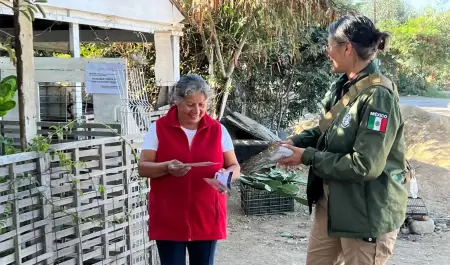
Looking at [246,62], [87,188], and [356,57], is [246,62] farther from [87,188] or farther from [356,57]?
[356,57]

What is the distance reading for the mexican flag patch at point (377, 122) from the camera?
217 centimetres

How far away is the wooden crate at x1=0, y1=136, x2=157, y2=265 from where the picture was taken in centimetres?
280

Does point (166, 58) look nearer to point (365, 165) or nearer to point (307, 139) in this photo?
point (307, 139)

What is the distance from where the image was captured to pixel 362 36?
7.51 feet

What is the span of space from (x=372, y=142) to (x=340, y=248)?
25.9 inches

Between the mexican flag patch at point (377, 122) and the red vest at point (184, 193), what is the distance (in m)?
0.83

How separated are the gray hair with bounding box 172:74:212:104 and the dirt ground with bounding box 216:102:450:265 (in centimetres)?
265

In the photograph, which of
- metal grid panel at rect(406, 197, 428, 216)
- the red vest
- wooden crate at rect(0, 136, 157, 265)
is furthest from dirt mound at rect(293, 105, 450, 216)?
the red vest

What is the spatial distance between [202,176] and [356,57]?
96 centimetres


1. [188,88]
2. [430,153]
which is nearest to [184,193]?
[188,88]

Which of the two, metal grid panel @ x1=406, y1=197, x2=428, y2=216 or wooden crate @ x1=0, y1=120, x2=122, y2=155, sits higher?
wooden crate @ x1=0, y1=120, x2=122, y2=155

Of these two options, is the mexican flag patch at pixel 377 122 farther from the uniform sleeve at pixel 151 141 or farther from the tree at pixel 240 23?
the tree at pixel 240 23

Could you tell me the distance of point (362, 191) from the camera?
2.29 m

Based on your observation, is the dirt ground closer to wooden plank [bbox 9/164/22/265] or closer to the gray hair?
wooden plank [bbox 9/164/22/265]
